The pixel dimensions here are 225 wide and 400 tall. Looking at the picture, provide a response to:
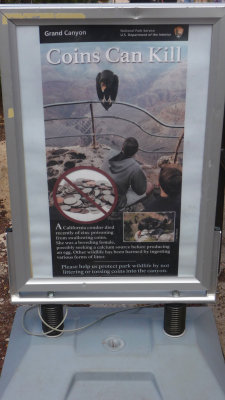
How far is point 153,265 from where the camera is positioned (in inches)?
71.6

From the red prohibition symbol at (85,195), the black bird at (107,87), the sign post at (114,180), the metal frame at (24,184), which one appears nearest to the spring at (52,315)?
the sign post at (114,180)

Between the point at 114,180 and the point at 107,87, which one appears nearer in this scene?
the point at 107,87

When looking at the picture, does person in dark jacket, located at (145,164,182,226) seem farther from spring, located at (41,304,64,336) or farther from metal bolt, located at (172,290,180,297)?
spring, located at (41,304,64,336)

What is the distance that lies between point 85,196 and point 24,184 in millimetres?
230

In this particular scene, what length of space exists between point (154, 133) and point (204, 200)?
32 centimetres

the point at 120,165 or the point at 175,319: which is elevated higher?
the point at 120,165

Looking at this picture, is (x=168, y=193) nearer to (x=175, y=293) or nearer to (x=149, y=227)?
(x=149, y=227)

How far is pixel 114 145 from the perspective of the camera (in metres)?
1.63

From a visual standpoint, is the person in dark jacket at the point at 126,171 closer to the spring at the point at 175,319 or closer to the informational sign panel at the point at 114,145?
the informational sign panel at the point at 114,145

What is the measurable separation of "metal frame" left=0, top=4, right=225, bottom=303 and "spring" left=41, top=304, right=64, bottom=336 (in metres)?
0.11

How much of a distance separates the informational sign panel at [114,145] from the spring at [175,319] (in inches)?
8.9

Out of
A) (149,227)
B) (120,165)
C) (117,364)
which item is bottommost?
(117,364)

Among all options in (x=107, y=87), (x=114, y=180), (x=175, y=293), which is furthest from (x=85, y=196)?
(x=175, y=293)

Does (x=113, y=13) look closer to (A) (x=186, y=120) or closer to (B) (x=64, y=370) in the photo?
(A) (x=186, y=120)
